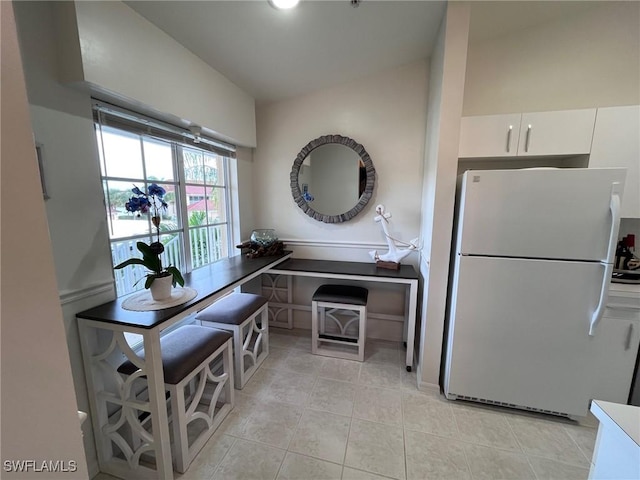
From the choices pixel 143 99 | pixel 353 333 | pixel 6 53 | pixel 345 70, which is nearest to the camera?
pixel 6 53

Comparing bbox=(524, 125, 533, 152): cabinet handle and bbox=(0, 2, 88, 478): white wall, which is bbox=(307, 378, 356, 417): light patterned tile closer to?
bbox=(0, 2, 88, 478): white wall

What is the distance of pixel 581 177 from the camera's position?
143 cm

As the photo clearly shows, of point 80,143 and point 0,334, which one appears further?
point 80,143

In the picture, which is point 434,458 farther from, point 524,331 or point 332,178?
point 332,178

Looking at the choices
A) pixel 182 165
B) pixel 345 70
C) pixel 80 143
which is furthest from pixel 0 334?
pixel 345 70

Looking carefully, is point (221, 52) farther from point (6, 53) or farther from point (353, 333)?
point (353, 333)

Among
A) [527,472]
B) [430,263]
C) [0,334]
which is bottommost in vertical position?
→ [527,472]

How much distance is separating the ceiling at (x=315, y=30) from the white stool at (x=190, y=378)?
5.99 ft

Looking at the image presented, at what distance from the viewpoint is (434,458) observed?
144 centimetres

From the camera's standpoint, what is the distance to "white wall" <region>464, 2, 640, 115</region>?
5.68 feet

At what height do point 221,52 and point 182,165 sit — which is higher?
point 221,52

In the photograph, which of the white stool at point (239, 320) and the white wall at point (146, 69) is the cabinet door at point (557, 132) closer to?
the white wall at point (146, 69)

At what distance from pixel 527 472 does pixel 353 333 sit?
5.12 ft

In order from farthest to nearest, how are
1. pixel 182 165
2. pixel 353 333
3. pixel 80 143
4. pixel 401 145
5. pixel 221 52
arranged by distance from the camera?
pixel 353 333, pixel 401 145, pixel 182 165, pixel 221 52, pixel 80 143
